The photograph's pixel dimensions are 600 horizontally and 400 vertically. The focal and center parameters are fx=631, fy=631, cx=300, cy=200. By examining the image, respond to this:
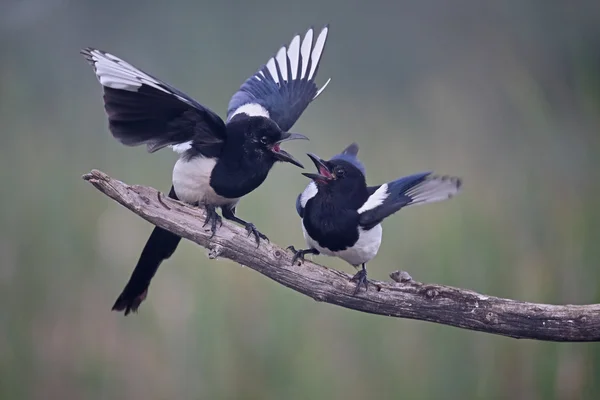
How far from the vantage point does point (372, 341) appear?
2.04m

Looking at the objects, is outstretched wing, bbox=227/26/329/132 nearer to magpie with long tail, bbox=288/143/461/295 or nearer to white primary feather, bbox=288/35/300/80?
white primary feather, bbox=288/35/300/80

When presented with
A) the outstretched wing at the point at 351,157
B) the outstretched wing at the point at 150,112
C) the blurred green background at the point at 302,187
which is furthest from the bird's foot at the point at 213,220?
the blurred green background at the point at 302,187

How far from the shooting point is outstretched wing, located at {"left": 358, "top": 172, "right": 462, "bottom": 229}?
130 centimetres

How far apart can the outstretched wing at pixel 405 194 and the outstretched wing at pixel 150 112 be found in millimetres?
399

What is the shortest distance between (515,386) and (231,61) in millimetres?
1409

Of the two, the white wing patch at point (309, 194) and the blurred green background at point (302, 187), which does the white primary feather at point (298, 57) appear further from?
the white wing patch at point (309, 194)

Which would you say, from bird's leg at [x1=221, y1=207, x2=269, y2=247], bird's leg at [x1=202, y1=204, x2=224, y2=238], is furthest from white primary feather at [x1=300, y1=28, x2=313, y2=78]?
bird's leg at [x1=202, y1=204, x2=224, y2=238]

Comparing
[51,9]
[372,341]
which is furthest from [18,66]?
[372,341]

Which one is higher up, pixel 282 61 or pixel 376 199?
pixel 282 61

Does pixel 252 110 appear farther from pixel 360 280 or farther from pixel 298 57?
pixel 360 280

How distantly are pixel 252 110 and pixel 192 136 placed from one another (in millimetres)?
245

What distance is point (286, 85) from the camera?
1857 millimetres

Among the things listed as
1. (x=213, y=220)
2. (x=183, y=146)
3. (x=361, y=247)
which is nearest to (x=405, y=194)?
(x=361, y=247)

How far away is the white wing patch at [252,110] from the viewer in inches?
66.8
